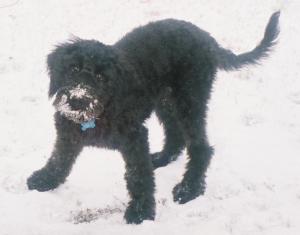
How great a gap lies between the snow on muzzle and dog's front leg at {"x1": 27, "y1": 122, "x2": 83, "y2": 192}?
2.20 ft

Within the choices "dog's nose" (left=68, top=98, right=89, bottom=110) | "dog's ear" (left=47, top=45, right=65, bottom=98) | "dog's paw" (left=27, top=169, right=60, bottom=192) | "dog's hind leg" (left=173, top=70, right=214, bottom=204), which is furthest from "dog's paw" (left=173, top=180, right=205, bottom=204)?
"dog's ear" (left=47, top=45, right=65, bottom=98)

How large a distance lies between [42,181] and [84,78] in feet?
4.61

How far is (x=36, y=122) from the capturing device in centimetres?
614

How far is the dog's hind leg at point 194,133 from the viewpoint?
4664 millimetres

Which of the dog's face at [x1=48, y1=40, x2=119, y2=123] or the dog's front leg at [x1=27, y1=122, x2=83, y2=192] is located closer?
the dog's face at [x1=48, y1=40, x2=119, y2=123]

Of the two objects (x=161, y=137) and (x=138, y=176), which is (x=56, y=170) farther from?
(x=161, y=137)

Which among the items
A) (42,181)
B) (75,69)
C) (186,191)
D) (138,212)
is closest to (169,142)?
(186,191)

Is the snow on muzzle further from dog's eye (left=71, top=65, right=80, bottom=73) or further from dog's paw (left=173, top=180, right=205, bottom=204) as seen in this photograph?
dog's paw (left=173, top=180, right=205, bottom=204)

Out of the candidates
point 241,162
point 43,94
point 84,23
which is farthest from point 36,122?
point 84,23

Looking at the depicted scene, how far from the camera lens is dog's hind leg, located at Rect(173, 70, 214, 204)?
4.66m

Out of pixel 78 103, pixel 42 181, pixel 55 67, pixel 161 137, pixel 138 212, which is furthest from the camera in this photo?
pixel 161 137

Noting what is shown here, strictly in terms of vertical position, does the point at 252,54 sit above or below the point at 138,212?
above

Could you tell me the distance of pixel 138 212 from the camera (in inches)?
168

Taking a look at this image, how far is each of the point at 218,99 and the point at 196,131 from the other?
231 centimetres
